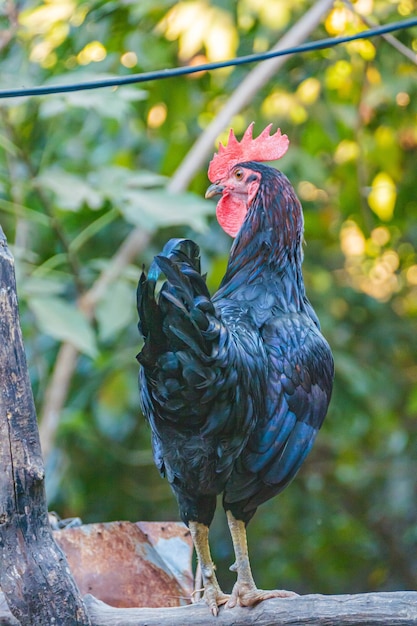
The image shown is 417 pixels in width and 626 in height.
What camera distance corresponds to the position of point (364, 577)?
6.71m

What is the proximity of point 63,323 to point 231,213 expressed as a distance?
144 centimetres

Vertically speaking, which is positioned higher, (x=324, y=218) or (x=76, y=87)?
(x=324, y=218)

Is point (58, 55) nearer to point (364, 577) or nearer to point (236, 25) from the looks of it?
point (236, 25)

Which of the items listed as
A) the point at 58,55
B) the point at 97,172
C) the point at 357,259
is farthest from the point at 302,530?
the point at 58,55

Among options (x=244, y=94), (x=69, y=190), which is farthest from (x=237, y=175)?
(x=244, y=94)

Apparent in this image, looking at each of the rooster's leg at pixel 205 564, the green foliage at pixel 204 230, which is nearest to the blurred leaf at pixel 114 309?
the green foliage at pixel 204 230

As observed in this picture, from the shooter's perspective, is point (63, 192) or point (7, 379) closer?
point (7, 379)

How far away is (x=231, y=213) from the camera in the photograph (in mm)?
2672

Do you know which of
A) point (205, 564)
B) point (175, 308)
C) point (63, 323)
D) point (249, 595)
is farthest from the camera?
point (63, 323)

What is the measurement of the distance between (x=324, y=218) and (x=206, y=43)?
1766mm

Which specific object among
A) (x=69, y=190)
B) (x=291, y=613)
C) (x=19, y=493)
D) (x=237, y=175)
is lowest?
(x=291, y=613)

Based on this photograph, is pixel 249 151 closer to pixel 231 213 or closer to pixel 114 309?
pixel 231 213

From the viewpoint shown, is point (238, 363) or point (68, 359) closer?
point (238, 363)

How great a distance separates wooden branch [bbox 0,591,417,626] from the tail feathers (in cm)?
62
